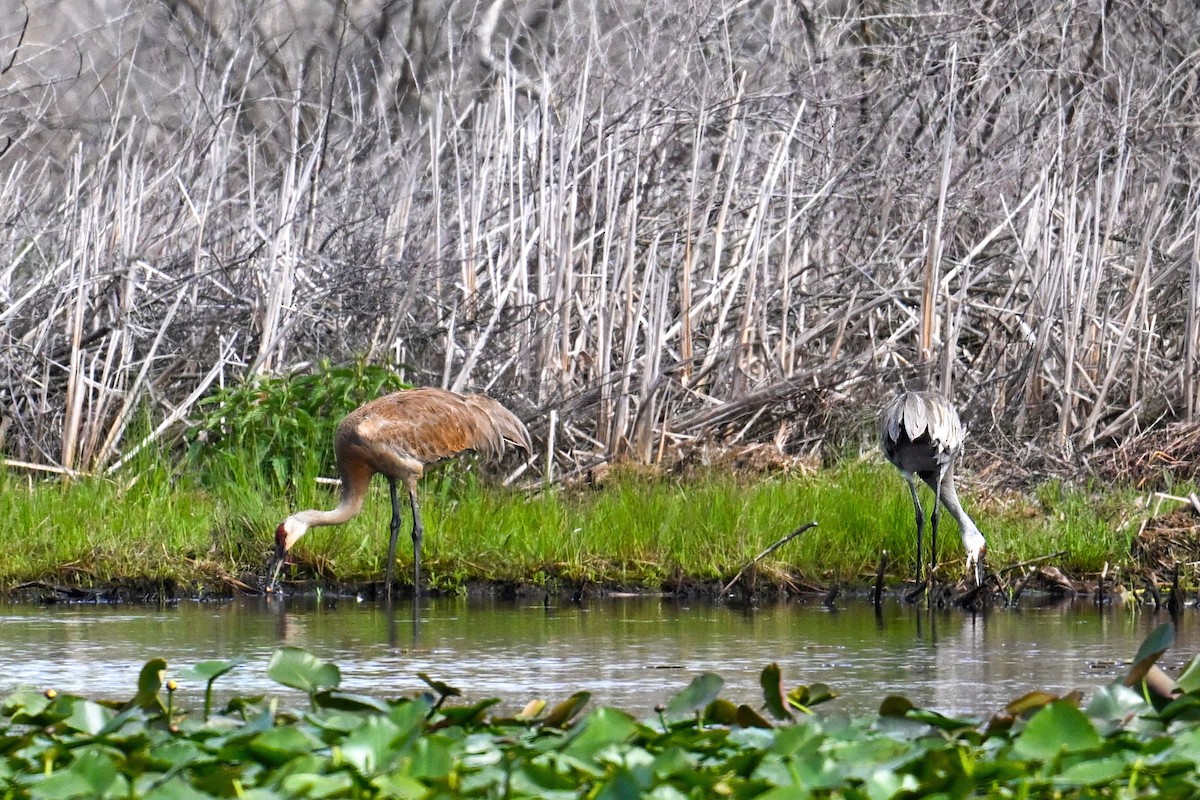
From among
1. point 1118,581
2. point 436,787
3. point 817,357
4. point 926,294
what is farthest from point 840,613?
point 436,787

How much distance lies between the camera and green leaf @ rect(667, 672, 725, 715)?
4.21 m

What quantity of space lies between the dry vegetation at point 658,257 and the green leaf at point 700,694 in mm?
5698

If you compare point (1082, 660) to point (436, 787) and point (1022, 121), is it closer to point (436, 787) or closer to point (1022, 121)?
point (436, 787)

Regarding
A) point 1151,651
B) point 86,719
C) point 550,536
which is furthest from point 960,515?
point 86,719

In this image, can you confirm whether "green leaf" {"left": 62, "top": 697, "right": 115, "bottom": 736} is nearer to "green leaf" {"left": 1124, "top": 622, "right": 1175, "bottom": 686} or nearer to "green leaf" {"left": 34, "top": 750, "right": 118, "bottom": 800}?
"green leaf" {"left": 34, "top": 750, "right": 118, "bottom": 800}

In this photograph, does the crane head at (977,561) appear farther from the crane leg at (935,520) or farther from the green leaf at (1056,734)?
the green leaf at (1056,734)

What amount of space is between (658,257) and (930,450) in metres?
2.86

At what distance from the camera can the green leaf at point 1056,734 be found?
370 centimetres

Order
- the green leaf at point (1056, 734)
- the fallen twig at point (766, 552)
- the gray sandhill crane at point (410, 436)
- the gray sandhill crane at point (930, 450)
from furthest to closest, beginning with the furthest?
the gray sandhill crane at point (410, 436)
the gray sandhill crane at point (930, 450)
the fallen twig at point (766, 552)
the green leaf at point (1056, 734)

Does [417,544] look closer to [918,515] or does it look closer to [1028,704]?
[918,515]

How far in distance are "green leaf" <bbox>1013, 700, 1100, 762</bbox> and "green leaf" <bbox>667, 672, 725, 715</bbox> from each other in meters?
0.75

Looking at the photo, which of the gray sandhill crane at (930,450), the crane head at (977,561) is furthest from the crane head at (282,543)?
the crane head at (977,561)

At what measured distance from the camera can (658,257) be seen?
37.1 feet

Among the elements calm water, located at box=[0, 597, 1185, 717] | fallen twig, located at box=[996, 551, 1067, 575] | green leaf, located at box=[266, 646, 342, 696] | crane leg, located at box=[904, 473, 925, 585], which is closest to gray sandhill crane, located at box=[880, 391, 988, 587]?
crane leg, located at box=[904, 473, 925, 585]
